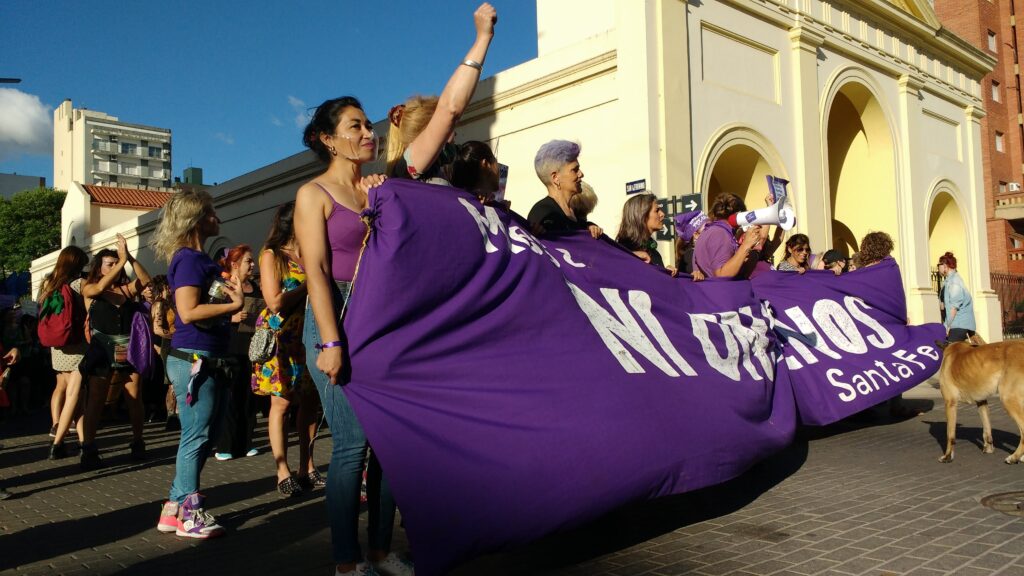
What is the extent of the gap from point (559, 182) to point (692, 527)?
2358 millimetres

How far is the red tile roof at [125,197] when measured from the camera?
43688 mm

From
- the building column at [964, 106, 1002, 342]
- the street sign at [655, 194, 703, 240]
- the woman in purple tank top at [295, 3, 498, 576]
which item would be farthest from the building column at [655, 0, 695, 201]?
the building column at [964, 106, 1002, 342]

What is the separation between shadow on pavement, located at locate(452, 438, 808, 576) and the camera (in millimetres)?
3674

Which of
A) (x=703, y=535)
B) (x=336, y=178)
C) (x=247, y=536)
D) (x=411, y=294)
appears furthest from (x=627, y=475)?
(x=247, y=536)

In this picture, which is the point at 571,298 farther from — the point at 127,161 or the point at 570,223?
the point at 127,161

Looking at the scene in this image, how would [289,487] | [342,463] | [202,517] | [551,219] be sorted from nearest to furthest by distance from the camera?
[342,463] → [202,517] → [551,219] → [289,487]

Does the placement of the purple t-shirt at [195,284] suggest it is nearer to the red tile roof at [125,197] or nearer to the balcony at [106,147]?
the red tile roof at [125,197]

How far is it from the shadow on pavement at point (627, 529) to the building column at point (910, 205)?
15939mm

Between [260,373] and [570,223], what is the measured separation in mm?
2476

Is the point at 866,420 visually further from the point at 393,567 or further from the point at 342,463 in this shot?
the point at 342,463

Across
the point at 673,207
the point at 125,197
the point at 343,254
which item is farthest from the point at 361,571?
the point at 125,197

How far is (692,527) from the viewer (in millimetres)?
4211

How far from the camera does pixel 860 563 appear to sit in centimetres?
343

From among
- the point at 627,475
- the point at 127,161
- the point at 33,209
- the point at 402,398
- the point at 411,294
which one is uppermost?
the point at 127,161
